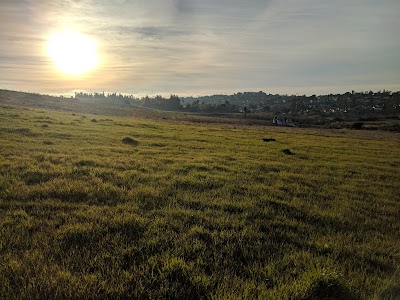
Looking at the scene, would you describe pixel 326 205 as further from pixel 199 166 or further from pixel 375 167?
pixel 375 167

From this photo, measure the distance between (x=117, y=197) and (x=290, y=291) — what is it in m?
6.35

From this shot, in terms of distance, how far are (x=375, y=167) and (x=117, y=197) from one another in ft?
67.1

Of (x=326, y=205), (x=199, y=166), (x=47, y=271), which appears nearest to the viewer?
(x=47, y=271)

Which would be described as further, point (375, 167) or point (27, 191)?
point (375, 167)

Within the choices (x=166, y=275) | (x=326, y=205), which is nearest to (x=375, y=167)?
(x=326, y=205)

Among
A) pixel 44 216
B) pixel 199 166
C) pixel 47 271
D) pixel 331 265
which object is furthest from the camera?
pixel 199 166

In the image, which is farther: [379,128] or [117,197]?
[379,128]

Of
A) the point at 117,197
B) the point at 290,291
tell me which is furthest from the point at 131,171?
the point at 290,291

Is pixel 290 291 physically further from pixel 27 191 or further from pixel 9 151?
pixel 9 151

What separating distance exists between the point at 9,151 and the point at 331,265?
661 inches

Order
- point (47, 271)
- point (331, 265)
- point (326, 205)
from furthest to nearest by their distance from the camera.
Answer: point (326, 205)
point (331, 265)
point (47, 271)

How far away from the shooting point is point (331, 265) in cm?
619

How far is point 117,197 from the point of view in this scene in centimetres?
986

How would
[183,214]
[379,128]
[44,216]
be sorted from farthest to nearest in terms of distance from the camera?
[379,128] < [183,214] < [44,216]
